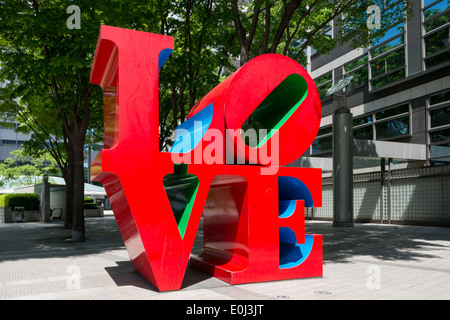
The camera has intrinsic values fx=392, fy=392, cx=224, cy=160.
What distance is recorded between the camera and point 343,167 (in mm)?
18047

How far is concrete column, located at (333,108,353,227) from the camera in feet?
57.9

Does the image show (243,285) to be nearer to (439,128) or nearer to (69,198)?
(69,198)

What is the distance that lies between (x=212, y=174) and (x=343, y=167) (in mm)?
12897

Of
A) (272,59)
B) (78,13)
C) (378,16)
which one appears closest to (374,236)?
(378,16)

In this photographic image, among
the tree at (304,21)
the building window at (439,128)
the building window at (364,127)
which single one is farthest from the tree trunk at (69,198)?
the building window at (364,127)

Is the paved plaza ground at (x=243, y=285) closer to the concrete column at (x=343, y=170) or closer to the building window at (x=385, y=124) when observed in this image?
the concrete column at (x=343, y=170)

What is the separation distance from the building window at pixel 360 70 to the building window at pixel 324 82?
2575 millimetres

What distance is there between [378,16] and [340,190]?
7.50m

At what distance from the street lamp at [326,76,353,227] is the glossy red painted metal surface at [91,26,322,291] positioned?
1070 cm

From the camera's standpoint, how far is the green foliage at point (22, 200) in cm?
2633

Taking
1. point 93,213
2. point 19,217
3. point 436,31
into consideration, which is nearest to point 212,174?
point 436,31

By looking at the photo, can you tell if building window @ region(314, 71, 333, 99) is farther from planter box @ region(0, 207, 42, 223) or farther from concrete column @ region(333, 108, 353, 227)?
planter box @ region(0, 207, 42, 223)

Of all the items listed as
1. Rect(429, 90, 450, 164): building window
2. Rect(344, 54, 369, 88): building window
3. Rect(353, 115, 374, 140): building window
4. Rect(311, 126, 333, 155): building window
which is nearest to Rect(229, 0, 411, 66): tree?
Rect(429, 90, 450, 164): building window
